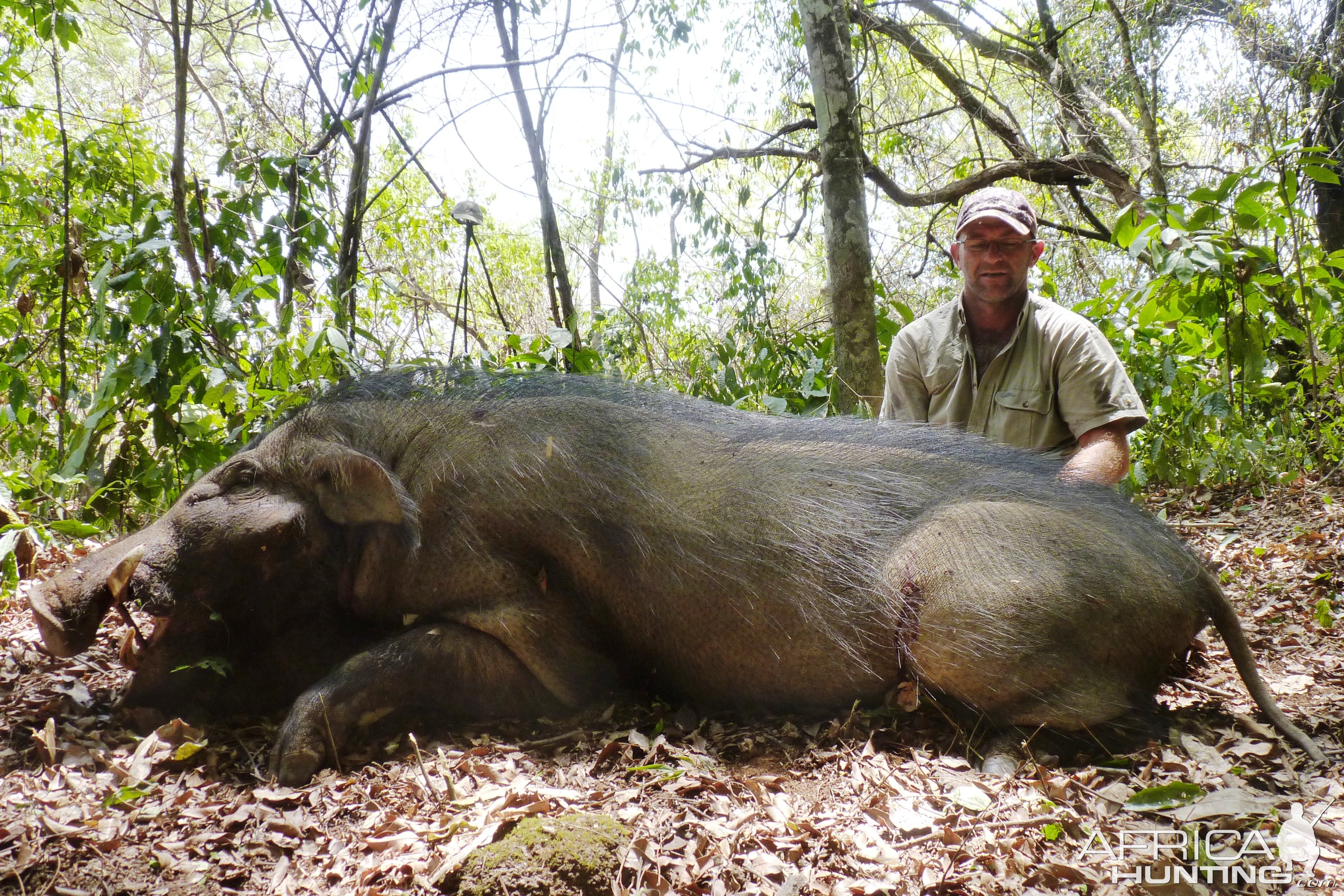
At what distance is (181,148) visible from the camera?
13.4 ft

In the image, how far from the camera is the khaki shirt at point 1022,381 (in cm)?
394

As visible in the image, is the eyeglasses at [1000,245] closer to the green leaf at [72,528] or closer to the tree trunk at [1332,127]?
the green leaf at [72,528]

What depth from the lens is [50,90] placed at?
15.7m

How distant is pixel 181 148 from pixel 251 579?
227cm

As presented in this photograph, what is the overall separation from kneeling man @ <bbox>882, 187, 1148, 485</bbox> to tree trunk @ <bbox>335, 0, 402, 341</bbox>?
3.02 m

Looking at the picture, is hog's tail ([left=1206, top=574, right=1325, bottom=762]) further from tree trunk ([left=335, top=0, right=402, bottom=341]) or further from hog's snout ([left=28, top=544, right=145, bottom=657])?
tree trunk ([left=335, top=0, right=402, bottom=341])

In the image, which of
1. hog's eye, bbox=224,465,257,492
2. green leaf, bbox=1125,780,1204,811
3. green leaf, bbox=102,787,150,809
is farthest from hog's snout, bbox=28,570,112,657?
green leaf, bbox=1125,780,1204,811

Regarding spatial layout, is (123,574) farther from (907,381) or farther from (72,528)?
(907,381)

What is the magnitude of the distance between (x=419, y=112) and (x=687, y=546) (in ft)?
14.0

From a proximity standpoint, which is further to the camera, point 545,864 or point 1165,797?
point 1165,797

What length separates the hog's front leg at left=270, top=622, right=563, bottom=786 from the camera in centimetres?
271

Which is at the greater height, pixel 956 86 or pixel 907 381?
pixel 956 86

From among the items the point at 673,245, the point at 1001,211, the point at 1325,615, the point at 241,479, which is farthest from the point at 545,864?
the point at 673,245

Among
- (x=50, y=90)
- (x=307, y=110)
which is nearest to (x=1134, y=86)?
(x=307, y=110)
